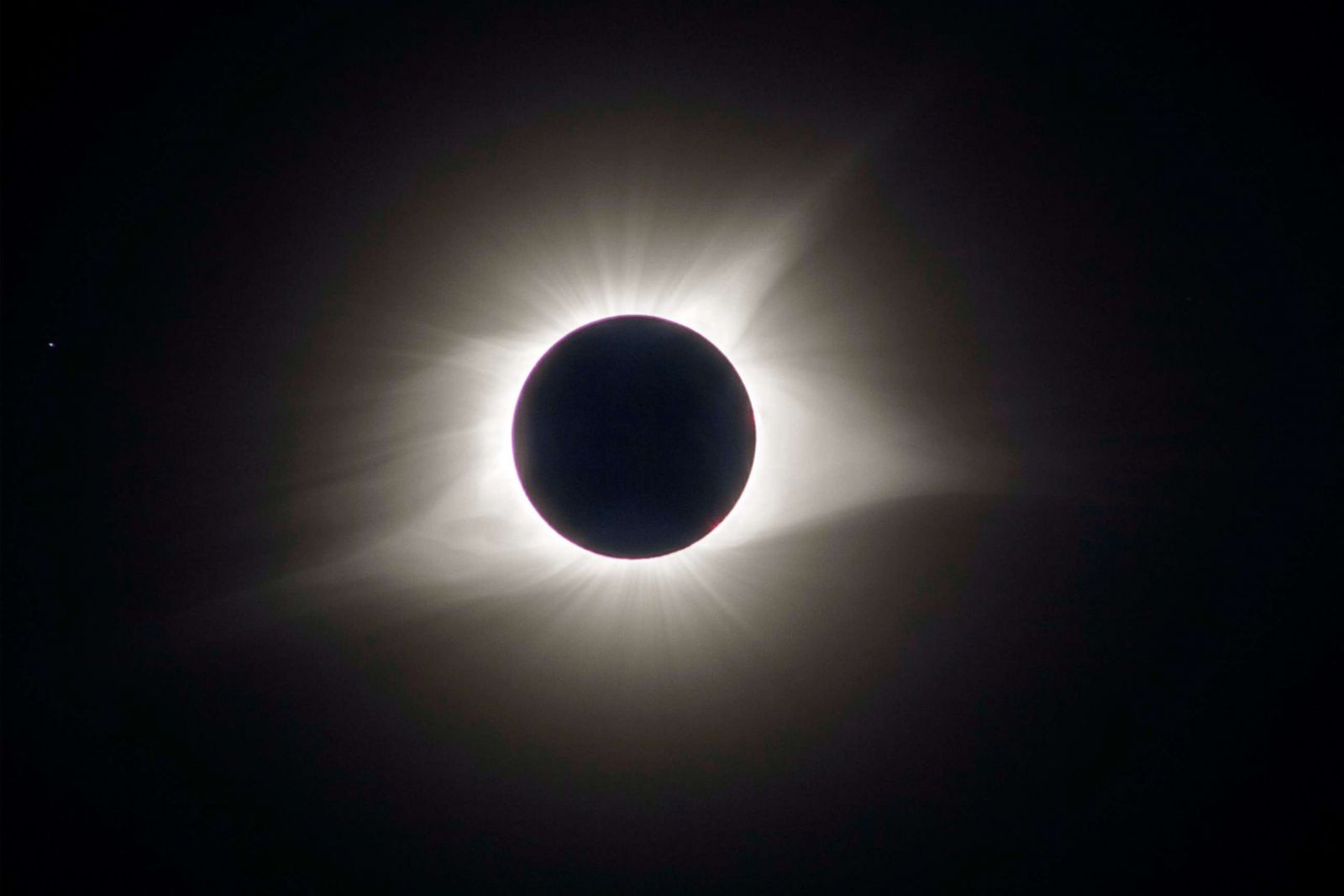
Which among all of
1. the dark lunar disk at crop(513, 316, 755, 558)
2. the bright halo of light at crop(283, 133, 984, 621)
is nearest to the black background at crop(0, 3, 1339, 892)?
the bright halo of light at crop(283, 133, 984, 621)

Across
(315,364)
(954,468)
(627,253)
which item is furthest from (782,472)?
(315,364)

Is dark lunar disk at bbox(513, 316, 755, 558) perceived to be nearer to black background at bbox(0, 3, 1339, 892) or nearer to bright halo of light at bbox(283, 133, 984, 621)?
bright halo of light at bbox(283, 133, 984, 621)

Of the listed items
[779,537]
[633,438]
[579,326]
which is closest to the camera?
[633,438]

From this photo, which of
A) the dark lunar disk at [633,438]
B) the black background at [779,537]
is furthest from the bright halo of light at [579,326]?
the dark lunar disk at [633,438]

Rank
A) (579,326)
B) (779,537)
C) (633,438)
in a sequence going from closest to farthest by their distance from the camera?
1. (633,438)
2. (579,326)
3. (779,537)

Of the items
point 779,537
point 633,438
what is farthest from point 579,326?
point 779,537

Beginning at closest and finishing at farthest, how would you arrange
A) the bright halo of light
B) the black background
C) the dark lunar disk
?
the dark lunar disk < the black background < the bright halo of light

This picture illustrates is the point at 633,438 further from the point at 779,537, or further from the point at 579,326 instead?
the point at 779,537
